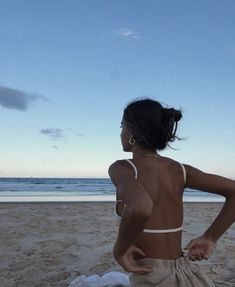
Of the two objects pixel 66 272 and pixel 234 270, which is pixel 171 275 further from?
pixel 234 270

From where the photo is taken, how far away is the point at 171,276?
1.75 metres

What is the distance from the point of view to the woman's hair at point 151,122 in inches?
69.1

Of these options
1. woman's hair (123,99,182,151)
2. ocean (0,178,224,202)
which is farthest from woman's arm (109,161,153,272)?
ocean (0,178,224,202)

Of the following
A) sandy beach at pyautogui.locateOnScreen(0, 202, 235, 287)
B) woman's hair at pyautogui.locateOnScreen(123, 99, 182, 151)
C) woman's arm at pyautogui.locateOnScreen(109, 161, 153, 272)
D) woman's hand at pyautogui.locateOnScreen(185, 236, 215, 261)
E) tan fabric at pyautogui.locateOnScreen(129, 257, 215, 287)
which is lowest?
sandy beach at pyautogui.locateOnScreen(0, 202, 235, 287)

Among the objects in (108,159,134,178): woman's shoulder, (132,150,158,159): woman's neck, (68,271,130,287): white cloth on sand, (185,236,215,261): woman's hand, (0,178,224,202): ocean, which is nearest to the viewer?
(108,159,134,178): woman's shoulder

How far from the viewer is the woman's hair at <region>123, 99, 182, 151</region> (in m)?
1.76

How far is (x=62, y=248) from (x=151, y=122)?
17.3ft

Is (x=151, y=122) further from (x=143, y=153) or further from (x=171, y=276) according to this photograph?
(x=171, y=276)

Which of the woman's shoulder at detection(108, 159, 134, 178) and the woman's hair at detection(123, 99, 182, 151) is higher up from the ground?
the woman's hair at detection(123, 99, 182, 151)

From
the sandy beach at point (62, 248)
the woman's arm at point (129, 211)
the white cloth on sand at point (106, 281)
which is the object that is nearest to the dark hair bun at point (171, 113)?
the woman's arm at point (129, 211)

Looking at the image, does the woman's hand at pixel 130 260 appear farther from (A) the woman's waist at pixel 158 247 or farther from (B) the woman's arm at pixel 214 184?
(B) the woman's arm at pixel 214 184

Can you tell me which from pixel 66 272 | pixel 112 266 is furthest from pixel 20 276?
pixel 112 266

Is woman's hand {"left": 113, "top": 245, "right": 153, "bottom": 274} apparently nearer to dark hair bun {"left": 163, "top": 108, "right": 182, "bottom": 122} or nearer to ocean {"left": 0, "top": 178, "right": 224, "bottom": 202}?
dark hair bun {"left": 163, "top": 108, "right": 182, "bottom": 122}

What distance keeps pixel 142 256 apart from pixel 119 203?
252 millimetres
